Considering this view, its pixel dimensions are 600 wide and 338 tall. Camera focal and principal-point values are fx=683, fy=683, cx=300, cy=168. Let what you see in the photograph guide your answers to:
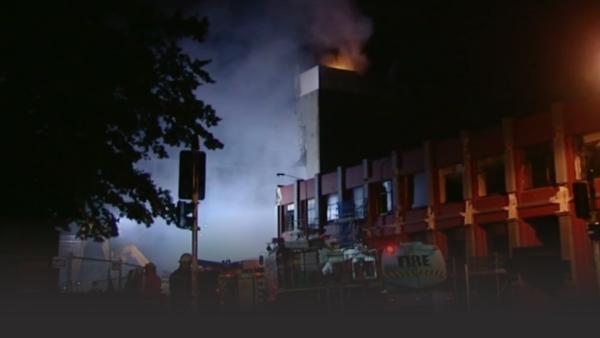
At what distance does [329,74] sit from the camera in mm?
55719

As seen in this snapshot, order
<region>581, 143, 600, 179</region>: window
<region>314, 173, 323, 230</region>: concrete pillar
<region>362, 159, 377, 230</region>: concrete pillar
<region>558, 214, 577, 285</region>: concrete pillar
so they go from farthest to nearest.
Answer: <region>314, 173, 323, 230</region>: concrete pillar → <region>362, 159, 377, 230</region>: concrete pillar → <region>581, 143, 600, 179</region>: window → <region>558, 214, 577, 285</region>: concrete pillar

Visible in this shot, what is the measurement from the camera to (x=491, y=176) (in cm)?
3628

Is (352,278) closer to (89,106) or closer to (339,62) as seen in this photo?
(89,106)

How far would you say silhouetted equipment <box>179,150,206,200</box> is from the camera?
1390 cm

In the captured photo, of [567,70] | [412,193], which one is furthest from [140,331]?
[567,70]

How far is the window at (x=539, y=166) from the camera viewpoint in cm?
3291

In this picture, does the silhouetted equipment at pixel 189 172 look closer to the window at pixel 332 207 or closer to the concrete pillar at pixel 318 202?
the window at pixel 332 207

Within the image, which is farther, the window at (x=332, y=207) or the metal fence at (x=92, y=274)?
the window at (x=332, y=207)

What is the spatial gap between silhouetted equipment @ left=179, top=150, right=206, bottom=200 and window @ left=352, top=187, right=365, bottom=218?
29754mm

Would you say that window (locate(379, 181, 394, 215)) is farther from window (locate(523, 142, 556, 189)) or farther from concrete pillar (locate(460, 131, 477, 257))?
window (locate(523, 142, 556, 189))

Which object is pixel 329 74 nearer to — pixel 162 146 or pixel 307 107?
pixel 307 107

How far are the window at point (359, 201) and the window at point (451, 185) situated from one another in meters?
6.18

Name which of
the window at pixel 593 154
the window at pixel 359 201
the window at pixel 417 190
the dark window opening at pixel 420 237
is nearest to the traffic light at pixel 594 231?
the window at pixel 593 154

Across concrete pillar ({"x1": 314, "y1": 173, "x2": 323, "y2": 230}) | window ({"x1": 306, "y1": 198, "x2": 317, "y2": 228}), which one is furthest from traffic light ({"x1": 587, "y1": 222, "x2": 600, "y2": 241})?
window ({"x1": 306, "y1": 198, "x2": 317, "y2": 228})
